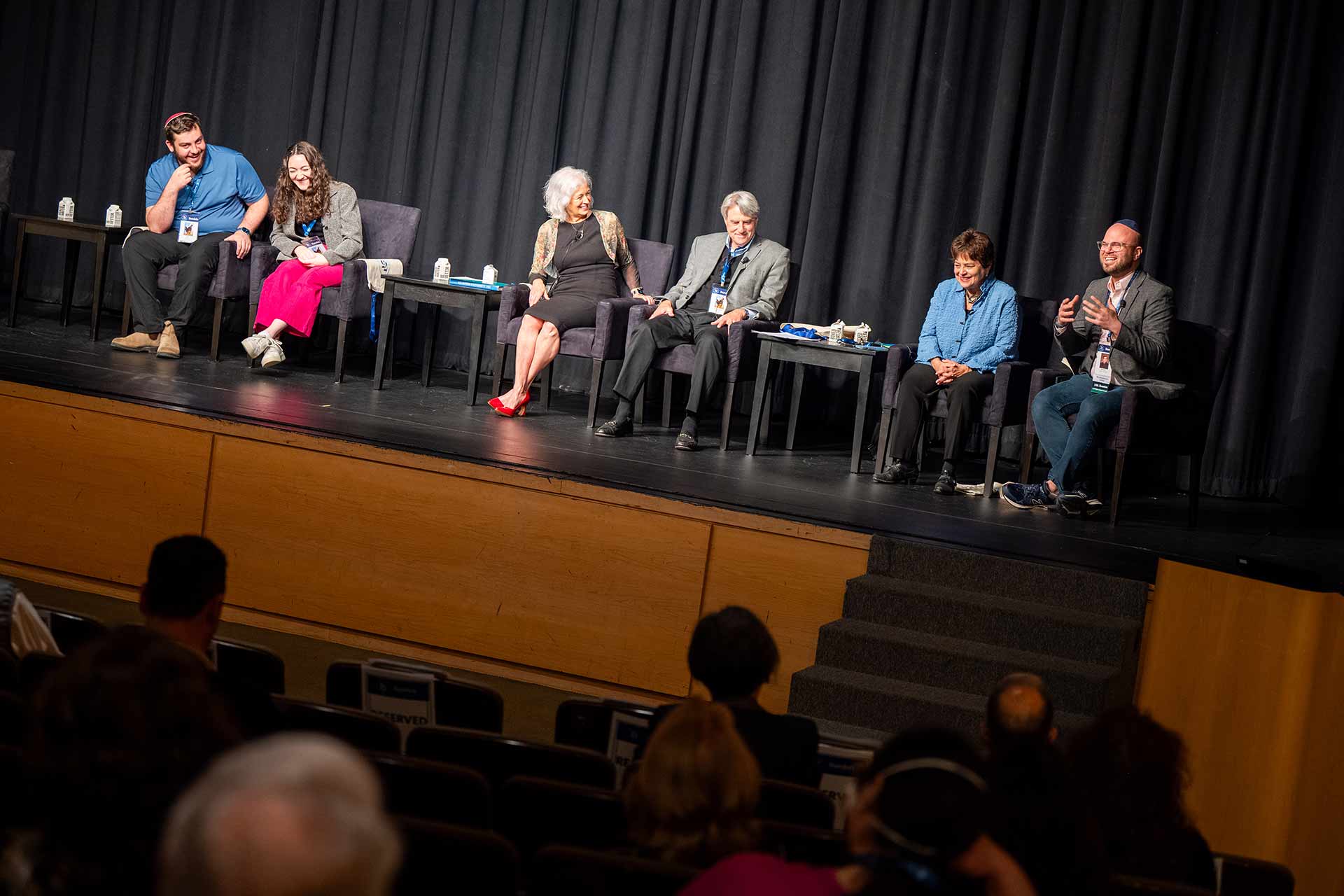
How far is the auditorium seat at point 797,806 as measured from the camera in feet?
7.43

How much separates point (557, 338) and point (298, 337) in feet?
5.96

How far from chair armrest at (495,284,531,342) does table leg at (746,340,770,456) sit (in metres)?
1.18

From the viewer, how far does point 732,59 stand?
7129 millimetres

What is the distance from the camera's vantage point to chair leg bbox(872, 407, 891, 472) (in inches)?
218

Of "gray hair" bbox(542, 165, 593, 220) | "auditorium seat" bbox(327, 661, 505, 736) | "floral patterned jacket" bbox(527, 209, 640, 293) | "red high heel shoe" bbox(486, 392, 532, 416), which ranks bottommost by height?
"auditorium seat" bbox(327, 661, 505, 736)

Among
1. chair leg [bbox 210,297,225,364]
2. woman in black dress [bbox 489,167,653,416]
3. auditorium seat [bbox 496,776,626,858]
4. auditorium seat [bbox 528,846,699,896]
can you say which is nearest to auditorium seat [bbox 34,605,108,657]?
auditorium seat [bbox 496,776,626,858]

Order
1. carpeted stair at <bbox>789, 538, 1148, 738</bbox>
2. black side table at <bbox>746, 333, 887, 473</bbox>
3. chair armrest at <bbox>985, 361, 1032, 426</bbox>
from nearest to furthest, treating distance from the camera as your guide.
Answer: carpeted stair at <bbox>789, 538, 1148, 738</bbox>
chair armrest at <bbox>985, 361, 1032, 426</bbox>
black side table at <bbox>746, 333, 887, 473</bbox>

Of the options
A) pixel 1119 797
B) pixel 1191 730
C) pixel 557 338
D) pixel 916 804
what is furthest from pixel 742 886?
pixel 557 338

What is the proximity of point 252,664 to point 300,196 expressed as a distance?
13.4ft

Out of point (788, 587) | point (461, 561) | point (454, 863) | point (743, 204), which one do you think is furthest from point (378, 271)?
point (454, 863)

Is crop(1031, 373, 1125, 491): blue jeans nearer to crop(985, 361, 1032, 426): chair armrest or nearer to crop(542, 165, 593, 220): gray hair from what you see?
crop(985, 361, 1032, 426): chair armrest

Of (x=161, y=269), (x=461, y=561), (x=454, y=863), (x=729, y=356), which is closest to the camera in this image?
(x=454, y=863)

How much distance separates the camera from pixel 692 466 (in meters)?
5.19

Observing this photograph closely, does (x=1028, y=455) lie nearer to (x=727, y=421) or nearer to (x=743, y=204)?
(x=727, y=421)
